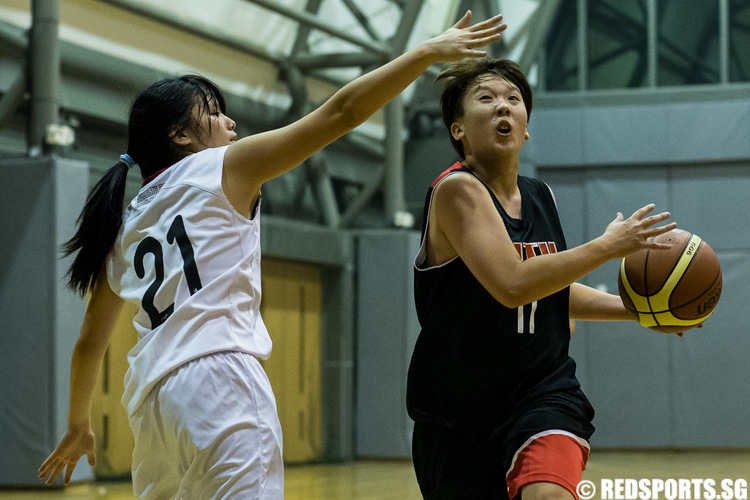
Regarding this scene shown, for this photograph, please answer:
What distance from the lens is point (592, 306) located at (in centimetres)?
257

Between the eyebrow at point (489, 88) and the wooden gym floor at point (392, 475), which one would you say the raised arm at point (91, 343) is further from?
the wooden gym floor at point (392, 475)

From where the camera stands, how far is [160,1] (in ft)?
26.7

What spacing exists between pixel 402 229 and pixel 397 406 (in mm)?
1984

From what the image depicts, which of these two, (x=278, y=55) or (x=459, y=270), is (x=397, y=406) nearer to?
(x=278, y=55)

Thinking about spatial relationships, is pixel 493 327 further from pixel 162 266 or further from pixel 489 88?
pixel 162 266

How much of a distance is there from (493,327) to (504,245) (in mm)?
249

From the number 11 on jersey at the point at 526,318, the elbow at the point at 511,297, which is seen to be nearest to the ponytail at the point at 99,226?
the elbow at the point at 511,297

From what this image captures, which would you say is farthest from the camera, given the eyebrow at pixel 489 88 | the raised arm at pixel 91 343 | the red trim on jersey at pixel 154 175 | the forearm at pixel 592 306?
the forearm at pixel 592 306

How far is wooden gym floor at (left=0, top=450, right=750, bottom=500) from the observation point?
6.57 meters

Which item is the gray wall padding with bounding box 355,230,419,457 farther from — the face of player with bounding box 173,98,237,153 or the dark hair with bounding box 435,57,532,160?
the face of player with bounding box 173,98,237,153

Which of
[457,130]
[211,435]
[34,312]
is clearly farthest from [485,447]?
[34,312]

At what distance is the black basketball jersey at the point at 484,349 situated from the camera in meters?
2.30

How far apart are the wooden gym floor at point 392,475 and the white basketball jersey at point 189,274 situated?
15.3 ft

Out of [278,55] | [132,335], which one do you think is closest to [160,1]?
[278,55]
